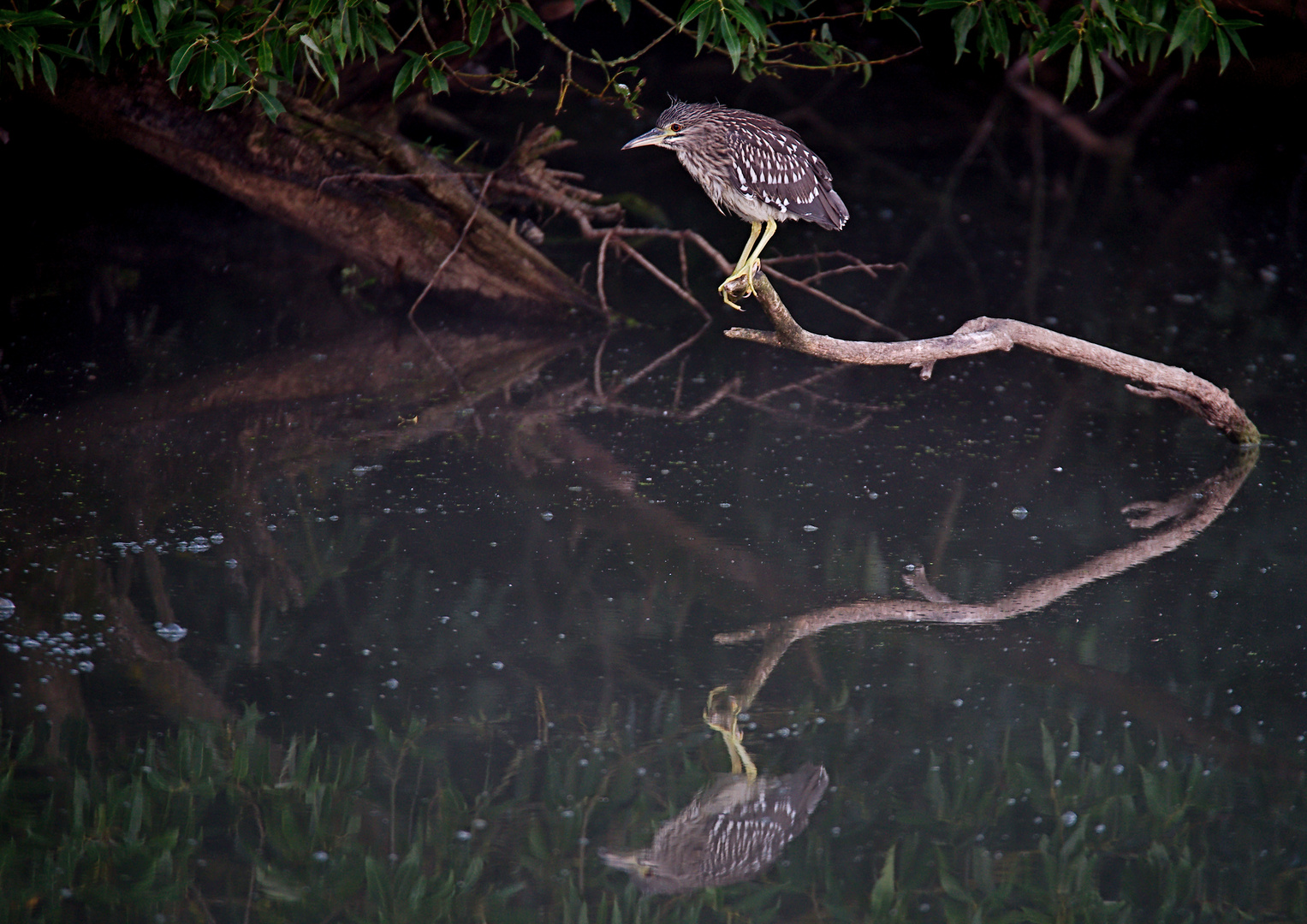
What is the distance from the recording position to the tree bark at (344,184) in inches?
169

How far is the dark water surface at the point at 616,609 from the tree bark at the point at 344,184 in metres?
0.23

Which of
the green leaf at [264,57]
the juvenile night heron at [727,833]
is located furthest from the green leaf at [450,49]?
the juvenile night heron at [727,833]

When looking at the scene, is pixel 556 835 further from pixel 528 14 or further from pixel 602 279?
pixel 602 279

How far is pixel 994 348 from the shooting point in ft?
10.6

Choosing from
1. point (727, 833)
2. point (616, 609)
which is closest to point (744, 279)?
point (616, 609)

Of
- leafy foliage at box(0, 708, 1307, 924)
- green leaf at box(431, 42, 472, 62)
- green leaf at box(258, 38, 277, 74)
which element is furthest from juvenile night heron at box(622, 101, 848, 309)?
leafy foliage at box(0, 708, 1307, 924)

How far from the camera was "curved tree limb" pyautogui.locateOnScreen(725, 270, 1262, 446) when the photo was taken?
309 cm

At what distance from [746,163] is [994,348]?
84 cm

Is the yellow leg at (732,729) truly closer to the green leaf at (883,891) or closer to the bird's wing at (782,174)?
the green leaf at (883,891)

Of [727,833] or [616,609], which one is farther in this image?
[616,609]

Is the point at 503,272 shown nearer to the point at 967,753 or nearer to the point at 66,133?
the point at 66,133

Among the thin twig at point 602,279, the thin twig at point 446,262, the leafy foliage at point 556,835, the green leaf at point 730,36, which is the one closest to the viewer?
the leafy foliage at point 556,835

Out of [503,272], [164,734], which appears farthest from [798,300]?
[164,734]

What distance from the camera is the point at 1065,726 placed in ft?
7.72
